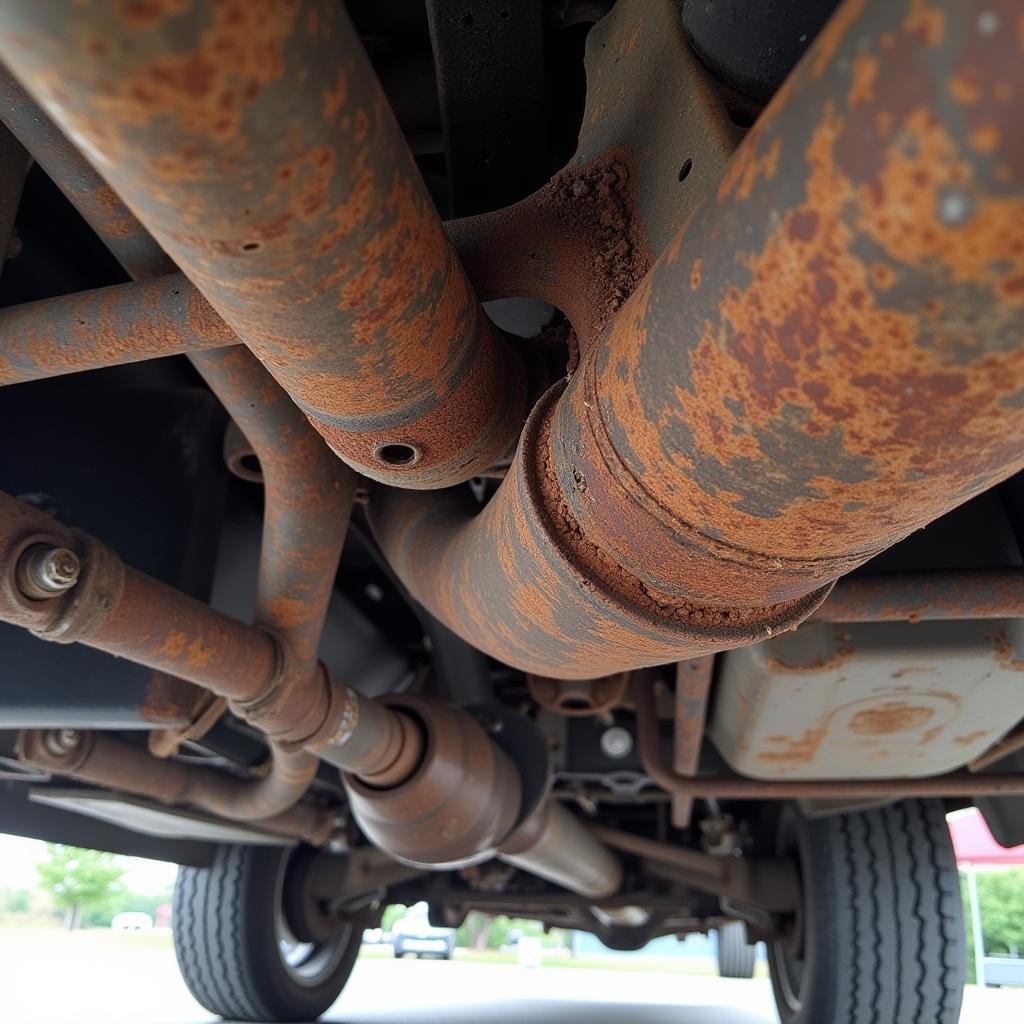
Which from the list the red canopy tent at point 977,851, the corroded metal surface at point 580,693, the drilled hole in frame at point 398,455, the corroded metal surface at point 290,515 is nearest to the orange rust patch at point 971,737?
the corroded metal surface at point 580,693

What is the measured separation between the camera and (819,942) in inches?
80.8

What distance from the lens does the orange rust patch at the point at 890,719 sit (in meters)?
1.25

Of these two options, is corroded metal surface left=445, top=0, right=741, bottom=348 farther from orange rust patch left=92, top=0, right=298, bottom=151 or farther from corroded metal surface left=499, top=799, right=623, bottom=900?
corroded metal surface left=499, top=799, right=623, bottom=900

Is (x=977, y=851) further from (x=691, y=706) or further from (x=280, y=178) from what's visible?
(x=280, y=178)

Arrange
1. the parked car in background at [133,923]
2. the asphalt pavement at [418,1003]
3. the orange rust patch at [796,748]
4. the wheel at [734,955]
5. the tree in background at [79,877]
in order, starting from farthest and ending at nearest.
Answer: the parked car in background at [133,923] < the tree in background at [79,877] < the wheel at [734,955] < the asphalt pavement at [418,1003] < the orange rust patch at [796,748]

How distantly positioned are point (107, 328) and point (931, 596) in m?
0.88

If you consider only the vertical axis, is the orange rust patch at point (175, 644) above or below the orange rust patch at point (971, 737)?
below

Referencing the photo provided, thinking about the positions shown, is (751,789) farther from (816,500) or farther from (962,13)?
(962,13)

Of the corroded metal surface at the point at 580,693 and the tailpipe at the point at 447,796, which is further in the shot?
the corroded metal surface at the point at 580,693

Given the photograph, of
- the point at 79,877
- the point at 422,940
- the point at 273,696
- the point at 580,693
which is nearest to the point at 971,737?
the point at 580,693

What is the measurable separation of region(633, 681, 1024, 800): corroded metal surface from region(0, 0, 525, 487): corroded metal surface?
114 centimetres

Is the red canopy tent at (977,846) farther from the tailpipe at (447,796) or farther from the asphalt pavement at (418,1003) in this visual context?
the tailpipe at (447,796)

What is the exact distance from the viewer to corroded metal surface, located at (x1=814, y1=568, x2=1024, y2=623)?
98 centimetres

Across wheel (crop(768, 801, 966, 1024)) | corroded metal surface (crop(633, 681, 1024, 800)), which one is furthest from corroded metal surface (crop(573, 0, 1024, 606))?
wheel (crop(768, 801, 966, 1024))
